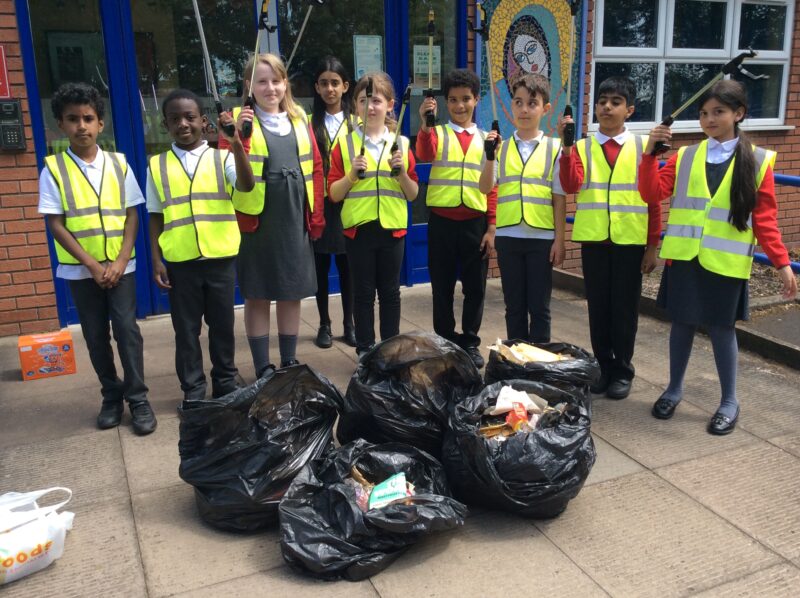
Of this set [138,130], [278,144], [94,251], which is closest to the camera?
[94,251]

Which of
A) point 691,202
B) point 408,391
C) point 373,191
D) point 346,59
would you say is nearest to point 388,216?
point 373,191

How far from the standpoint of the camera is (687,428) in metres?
3.62

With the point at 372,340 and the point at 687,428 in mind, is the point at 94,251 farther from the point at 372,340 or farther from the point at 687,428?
the point at 687,428

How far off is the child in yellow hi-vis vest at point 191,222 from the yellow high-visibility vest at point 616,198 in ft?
5.82

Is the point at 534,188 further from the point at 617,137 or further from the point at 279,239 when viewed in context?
the point at 279,239

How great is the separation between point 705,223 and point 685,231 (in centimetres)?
10

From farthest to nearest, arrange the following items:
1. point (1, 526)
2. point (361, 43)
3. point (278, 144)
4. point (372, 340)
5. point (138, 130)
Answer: point (361, 43) → point (138, 130) → point (372, 340) → point (278, 144) → point (1, 526)

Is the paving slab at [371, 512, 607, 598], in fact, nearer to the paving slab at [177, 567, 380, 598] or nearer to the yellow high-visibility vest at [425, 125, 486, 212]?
the paving slab at [177, 567, 380, 598]

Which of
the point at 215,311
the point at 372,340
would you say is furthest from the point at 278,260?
the point at 372,340

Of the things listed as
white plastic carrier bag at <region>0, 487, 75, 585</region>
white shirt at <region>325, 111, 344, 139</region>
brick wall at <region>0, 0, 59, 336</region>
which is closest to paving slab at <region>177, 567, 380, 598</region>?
white plastic carrier bag at <region>0, 487, 75, 585</region>

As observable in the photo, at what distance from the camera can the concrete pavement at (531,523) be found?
97.4 inches

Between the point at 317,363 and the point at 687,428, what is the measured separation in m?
2.25

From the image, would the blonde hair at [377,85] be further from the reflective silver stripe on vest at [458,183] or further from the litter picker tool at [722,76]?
the litter picker tool at [722,76]

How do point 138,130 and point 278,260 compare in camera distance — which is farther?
point 138,130
